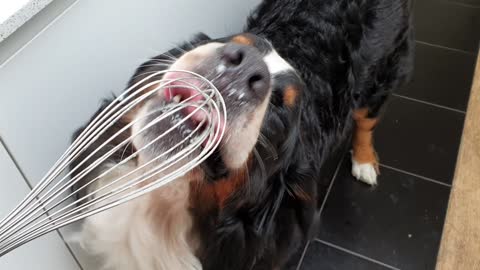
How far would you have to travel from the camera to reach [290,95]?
38.4 inches

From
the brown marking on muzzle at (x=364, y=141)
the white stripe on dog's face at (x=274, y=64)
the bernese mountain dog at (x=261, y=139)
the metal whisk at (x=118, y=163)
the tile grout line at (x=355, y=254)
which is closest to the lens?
the metal whisk at (x=118, y=163)

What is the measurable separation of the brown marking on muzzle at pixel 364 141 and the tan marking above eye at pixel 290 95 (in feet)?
2.67

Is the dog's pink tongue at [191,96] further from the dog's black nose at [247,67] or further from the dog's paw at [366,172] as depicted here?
the dog's paw at [366,172]

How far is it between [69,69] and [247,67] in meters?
0.39

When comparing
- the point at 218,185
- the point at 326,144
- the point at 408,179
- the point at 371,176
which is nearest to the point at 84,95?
the point at 218,185

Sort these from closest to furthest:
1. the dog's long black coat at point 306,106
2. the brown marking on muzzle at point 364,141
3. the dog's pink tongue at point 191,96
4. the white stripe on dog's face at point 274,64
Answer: the dog's pink tongue at point 191,96 → the white stripe on dog's face at point 274,64 → the dog's long black coat at point 306,106 → the brown marking on muzzle at point 364,141

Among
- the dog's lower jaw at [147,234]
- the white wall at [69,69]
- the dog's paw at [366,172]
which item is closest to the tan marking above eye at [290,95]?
the dog's lower jaw at [147,234]

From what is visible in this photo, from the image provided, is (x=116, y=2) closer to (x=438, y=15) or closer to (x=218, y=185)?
(x=218, y=185)

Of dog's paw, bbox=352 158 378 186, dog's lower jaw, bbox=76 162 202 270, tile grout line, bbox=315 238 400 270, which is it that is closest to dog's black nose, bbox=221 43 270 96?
dog's lower jaw, bbox=76 162 202 270

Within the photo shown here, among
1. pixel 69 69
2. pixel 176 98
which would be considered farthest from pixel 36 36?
pixel 176 98

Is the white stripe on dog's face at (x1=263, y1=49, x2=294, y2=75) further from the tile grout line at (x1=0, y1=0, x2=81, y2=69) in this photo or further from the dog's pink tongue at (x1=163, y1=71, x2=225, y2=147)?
the tile grout line at (x1=0, y1=0, x2=81, y2=69)

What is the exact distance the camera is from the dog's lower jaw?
3.18 ft

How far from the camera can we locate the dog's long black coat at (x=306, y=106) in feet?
3.45

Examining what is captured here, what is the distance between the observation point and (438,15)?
2549mm
